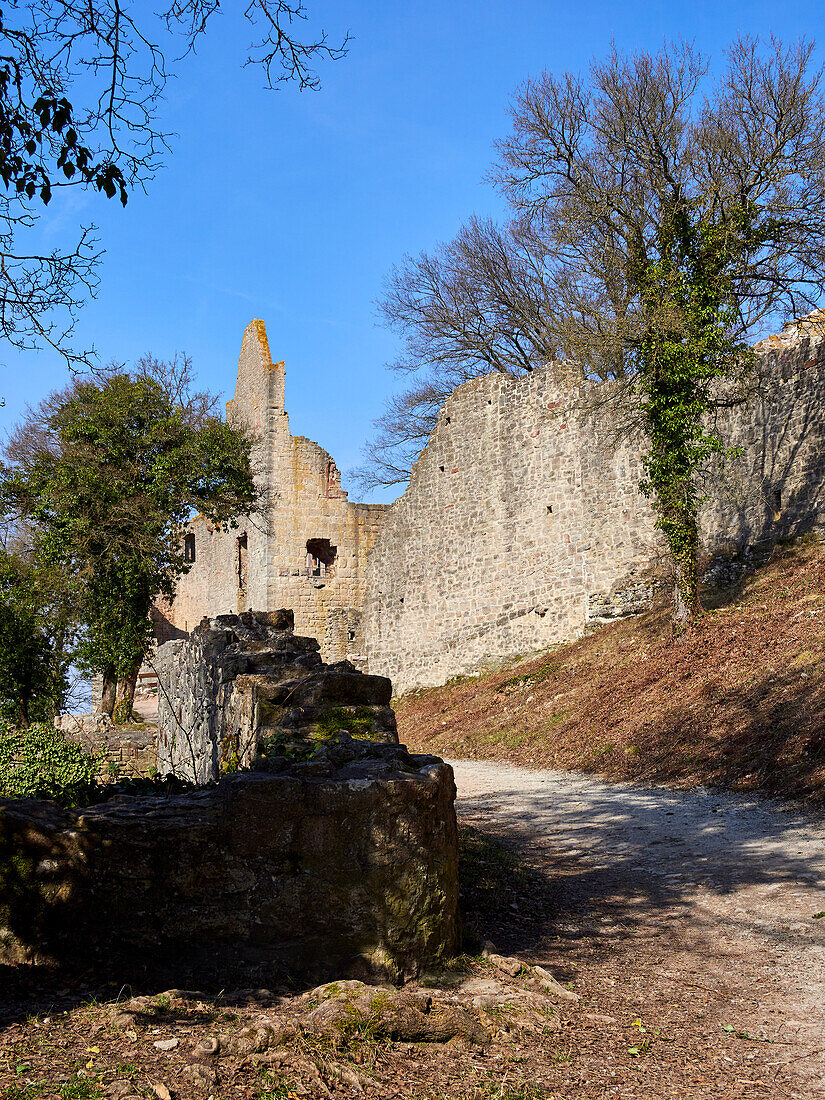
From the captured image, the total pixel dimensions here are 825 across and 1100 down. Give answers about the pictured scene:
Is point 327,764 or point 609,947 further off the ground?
point 327,764

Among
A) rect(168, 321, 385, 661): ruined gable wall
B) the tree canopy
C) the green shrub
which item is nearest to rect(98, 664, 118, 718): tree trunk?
the tree canopy

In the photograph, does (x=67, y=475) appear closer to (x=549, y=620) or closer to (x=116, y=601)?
(x=116, y=601)

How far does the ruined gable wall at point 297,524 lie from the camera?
24297 mm

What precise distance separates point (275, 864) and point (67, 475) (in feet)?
49.5

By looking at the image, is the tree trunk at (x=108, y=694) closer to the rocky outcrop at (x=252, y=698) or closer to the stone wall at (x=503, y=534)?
the rocky outcrop at (x=252, y=698)

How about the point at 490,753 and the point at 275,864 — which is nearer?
the point at 275,864

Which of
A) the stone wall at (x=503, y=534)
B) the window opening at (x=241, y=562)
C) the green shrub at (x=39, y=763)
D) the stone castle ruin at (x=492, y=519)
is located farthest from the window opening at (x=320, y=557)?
the green shrub at (x=39, y=763)

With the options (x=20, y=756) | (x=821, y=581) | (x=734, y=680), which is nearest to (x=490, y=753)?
(x=734, y=680)

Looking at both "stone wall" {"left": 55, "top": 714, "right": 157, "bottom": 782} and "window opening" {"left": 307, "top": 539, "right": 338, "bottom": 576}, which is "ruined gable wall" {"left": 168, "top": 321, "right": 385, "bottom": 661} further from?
"stone wall" {"left": 55, "top": 714, "right": 157, "bottom": 782}

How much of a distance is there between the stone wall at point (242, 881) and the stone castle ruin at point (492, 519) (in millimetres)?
11353

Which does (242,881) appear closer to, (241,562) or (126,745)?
(126,745)

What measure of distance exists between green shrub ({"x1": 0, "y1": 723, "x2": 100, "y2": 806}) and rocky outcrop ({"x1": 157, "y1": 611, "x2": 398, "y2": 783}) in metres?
1.10

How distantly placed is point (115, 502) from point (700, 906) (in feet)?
48.5

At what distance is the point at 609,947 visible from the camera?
16.8ft
